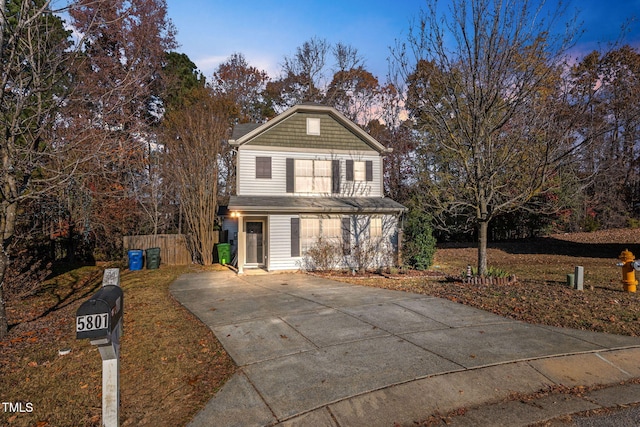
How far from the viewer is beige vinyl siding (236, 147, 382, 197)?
48.2ft

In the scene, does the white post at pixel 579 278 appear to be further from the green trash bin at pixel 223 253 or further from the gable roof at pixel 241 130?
the green trash bin at pixel 223 253

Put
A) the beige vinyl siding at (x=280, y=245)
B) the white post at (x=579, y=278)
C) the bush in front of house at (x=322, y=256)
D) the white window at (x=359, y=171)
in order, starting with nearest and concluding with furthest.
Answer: the white post at (x=579, y=278)
the bush in front of house at (x=322, y=256)
the beige vinyl siding at (x=280, y=245)
the white window at (x=359, y=171)

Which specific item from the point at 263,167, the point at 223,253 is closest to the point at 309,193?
the point at 263,167

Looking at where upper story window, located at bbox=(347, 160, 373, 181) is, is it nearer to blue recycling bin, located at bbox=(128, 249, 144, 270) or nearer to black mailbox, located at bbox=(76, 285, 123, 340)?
blue recycling bin, located at bbox=(128, 249, 144, 270)

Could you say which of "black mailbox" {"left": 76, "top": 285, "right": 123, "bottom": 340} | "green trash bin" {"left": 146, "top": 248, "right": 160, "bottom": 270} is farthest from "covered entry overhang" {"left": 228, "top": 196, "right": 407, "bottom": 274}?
"black mailbox" {"left": 76, "top": 285, "right": 123, "bottom": 340}

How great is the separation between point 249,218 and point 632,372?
12562mm

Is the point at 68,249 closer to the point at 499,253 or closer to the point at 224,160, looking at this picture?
the point at 224,160

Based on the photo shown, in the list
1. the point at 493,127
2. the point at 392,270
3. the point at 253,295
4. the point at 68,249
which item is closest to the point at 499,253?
the point at 392,270

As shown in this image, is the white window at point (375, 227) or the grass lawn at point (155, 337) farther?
the white window at point (375, 227)

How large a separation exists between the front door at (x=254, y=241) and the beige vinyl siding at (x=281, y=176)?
1.55 m

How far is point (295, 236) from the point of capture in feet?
46.9

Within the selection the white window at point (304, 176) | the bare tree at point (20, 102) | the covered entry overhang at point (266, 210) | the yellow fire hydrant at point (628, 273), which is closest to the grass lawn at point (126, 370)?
the bare tree at point (20, 102)

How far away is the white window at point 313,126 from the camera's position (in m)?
15.5

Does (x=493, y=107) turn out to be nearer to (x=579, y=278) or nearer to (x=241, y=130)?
(x=579, y=278)
